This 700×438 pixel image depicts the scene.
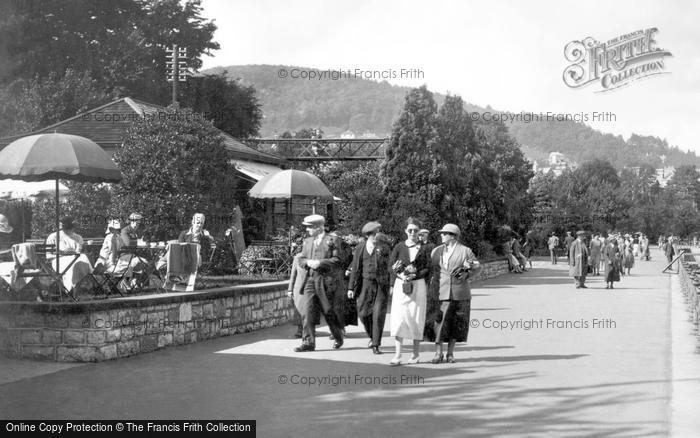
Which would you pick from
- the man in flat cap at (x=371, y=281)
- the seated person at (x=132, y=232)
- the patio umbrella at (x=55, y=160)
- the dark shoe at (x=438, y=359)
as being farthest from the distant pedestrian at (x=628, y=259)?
the patio umbrella at (x=55, y=160)

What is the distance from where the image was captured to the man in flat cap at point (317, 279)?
11328 millimetres

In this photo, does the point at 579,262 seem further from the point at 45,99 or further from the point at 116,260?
the point at 45,99

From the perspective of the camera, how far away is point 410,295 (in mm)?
10398

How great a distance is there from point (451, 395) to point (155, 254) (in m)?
6.54

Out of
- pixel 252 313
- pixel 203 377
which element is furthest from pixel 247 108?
pixel 203 377

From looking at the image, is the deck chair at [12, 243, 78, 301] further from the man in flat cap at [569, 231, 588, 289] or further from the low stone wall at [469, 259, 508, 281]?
the low stone wall at [469, 259, 508, 281]

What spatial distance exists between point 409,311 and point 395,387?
1935 millimetres

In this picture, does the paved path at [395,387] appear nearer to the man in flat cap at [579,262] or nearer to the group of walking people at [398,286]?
the group of walking people at [398,286]

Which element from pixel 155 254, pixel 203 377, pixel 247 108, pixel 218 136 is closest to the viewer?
pixel 203 377

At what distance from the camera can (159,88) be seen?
4466 cm

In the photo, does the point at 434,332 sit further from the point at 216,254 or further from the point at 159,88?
the point at 159,88

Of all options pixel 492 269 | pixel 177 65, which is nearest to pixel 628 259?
pixel 492 269

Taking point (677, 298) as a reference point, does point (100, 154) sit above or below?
above

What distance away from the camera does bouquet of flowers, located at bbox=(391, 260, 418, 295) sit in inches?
408
